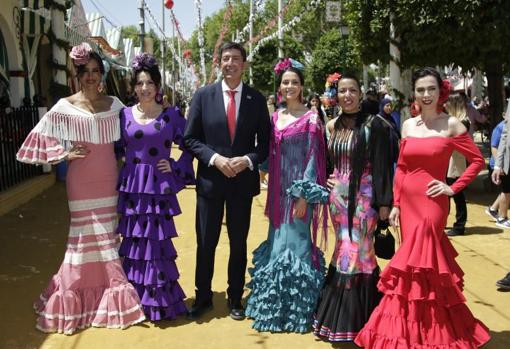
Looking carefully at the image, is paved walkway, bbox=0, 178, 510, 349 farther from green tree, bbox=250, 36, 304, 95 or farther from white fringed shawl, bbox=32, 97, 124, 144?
green tree, bbox=250, 36, 304, 95

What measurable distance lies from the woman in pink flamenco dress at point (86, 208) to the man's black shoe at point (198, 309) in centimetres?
39

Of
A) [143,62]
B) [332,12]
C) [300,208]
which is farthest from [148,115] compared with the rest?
[332,12]

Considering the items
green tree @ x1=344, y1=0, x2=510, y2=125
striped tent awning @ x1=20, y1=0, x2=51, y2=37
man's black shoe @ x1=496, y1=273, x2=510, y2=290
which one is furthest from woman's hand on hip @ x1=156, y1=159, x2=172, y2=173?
striped tent awning @ x1=20, y1=0, x2=51, y2=37

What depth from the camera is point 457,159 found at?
275 inches

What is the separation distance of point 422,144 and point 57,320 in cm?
302

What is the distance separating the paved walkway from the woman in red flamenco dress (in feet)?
1.59

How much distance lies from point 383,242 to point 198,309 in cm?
165

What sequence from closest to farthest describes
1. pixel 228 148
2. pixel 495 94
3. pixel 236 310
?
1. pixel 228 148
2. pixel 236 310
3. pixel 495 94

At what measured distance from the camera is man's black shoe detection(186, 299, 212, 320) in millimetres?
4211

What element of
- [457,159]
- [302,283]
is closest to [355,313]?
[302,283]

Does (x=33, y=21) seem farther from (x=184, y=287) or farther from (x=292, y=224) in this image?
(x=292, y=224)

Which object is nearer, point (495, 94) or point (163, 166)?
point (163, 166)

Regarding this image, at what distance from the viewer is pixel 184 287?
16.2 ft

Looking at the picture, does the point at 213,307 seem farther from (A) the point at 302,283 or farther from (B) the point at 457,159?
(B) the point at 457,159
